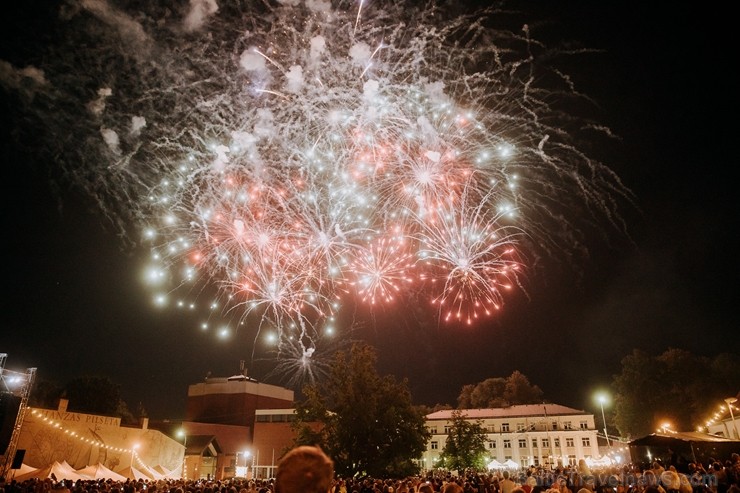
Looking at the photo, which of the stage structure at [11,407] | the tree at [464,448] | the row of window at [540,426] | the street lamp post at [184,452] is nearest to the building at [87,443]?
the stage structure at [11,407]

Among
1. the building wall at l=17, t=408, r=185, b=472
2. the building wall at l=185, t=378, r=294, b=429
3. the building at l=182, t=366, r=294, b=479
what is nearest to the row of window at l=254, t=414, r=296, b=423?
the building at l=182, t=366, r=294, b=479

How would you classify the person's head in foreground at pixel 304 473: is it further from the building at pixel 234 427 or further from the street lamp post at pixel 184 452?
the building at pixel 234 427

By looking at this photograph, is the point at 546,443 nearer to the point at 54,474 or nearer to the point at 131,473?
the point at 131,473

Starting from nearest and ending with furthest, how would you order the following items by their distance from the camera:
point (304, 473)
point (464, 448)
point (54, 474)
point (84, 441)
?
point (304, 473) → point (54, 474) → point (84, 441) → point (464, 448)

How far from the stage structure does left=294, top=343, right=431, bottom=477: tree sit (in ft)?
63.5

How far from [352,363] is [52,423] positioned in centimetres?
2042

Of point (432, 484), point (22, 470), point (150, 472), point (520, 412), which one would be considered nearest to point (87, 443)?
point (150, 472)

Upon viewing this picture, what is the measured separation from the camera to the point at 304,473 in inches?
97.0

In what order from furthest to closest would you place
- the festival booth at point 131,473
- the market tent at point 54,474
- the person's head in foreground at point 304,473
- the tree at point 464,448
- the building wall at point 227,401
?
1. the building wall at point 227,401
2. the tree at point 464,448
3. the festival booth at point 131,473
4. the market tent at point 54,474
5. the person's head in foreground at point 304,473

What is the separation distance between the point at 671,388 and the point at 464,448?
26136 millimetres

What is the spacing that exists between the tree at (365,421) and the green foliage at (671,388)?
107 ft

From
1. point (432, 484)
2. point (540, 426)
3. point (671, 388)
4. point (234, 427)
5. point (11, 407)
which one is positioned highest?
point (671, 388)

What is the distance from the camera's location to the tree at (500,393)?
71.8 metres

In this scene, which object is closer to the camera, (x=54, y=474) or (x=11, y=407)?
(x=11, y=407)
